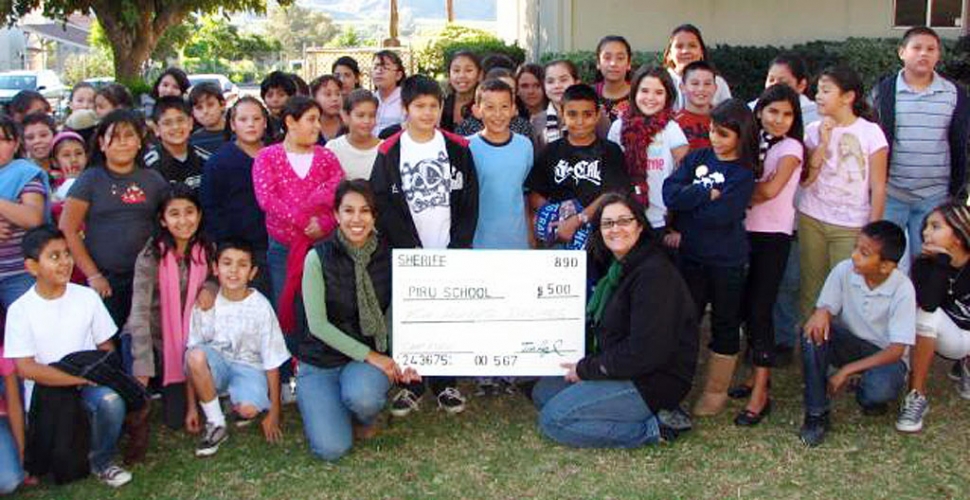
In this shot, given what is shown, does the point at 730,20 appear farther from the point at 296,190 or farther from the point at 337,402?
the point at 337,402

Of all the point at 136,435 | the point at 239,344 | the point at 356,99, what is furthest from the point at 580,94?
the point at 136,435

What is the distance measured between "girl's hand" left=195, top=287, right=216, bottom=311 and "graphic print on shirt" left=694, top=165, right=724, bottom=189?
99.6 inches

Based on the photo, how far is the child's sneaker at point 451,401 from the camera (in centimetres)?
506

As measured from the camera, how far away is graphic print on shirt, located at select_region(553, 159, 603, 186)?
503 cm

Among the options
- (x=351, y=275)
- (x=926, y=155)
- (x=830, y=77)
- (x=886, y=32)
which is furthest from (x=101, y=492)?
(x=886, y=32)

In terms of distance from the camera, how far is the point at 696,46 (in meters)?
6.25

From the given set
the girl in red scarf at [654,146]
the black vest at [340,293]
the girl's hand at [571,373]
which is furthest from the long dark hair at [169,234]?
the girl in red scarf at [654,146]

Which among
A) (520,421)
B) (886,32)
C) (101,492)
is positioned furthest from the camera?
(886,32)

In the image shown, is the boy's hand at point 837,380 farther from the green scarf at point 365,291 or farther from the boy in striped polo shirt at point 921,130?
the green scarf at point 365,291

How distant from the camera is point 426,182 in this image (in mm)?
5004

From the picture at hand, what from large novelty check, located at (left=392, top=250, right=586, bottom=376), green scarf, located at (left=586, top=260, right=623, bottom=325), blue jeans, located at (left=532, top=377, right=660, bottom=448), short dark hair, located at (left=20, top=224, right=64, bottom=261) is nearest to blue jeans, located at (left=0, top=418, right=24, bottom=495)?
short dark hair, located at (left=20, top=224, right=64, bottom=261)

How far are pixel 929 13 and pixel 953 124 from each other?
12456 millimetres

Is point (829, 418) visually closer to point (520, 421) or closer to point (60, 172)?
point (520, 421)

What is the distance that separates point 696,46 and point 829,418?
267cm
